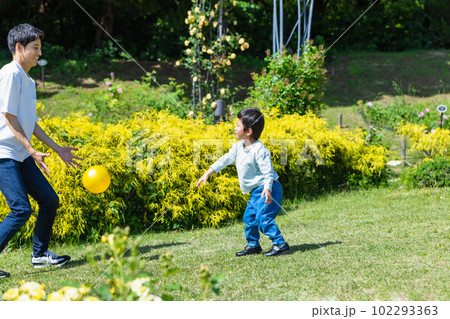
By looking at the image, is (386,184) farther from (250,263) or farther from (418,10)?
(418,10)

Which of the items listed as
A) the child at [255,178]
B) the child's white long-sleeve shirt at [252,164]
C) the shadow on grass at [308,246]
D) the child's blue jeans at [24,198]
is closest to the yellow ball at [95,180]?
the child's blue jeans at [24,198]

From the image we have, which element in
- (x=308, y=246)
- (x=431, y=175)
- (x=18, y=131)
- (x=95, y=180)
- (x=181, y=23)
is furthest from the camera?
(x=181, y=23)

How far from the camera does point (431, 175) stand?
7.07 meters

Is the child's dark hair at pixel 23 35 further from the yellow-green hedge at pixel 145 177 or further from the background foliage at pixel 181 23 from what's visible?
the background foliage at pixel 181 23

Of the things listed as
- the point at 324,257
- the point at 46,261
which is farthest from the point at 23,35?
the point at 324,257

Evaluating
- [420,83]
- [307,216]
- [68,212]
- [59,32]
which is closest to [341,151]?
[307,216]

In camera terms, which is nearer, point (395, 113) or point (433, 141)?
point (433, 141)

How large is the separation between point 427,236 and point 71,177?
354 cm

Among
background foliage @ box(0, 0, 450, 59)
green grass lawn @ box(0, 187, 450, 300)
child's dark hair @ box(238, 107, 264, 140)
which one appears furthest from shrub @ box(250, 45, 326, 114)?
background foliage @ box(0, 0, 450, 59)

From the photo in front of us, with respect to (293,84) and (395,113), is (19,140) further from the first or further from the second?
(395,113)

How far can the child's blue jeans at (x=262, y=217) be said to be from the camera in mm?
4215

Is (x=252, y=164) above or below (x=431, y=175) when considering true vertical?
above

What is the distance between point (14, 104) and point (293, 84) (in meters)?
5.46
